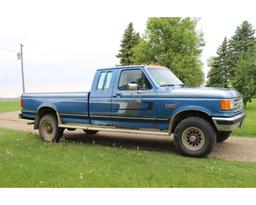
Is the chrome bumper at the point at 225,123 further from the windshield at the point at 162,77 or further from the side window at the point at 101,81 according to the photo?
the side window at the point at 101,81

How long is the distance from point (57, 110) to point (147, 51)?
23.4 m

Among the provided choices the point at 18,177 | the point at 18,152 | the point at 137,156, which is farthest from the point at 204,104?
the point at 18,152

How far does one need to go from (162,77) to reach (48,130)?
3.95 metres

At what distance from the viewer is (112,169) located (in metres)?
5.94

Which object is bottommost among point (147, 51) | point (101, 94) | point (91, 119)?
point (91, 119)

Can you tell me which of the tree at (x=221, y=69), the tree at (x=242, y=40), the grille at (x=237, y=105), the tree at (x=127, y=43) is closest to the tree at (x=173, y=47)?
the tree at (x=127, y=43)

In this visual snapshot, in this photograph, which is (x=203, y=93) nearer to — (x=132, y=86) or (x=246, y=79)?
(x=132, y=86)

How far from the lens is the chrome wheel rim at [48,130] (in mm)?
9309

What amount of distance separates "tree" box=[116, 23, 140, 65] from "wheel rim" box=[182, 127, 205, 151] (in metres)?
30.6

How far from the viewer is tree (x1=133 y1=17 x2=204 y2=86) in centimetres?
3056

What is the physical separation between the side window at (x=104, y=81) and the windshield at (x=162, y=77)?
3.88 ft

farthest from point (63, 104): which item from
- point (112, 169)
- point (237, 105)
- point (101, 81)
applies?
point (237, 105)

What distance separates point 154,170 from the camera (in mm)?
5852

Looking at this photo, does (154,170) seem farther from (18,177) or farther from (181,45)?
(181,45)
